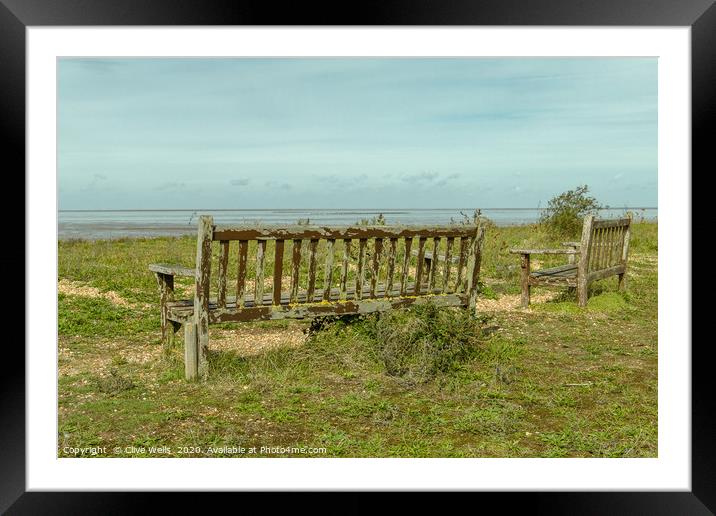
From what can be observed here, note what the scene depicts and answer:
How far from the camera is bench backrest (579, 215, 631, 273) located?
1005 cm

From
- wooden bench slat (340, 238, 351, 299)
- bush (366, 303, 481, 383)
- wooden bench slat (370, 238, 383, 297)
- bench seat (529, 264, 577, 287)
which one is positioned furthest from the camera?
bench seat (529, 264, 577, 287)

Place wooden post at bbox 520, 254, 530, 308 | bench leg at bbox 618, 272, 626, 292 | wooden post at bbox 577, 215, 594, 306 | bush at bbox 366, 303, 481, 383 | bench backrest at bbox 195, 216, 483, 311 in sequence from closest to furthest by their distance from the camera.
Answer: bench backrest at bbox 195, 216, 483, 311, bush at bbox 366, 303, 481, 383, wooden post at bbox 577, 215, 594, 306, wooden post at bbox 520, 254, 530, 308, bench leg at bbox 618, 272, 626, 292

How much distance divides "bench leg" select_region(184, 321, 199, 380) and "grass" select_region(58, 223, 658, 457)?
5.6 inches

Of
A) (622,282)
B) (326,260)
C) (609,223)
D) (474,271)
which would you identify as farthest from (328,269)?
(622,282)

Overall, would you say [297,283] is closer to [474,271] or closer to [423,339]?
[423,339]

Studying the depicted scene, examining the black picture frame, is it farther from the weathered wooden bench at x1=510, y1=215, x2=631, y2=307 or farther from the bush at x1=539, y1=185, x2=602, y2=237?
the bush at x1=539, y1=185, x2=602, y2=237

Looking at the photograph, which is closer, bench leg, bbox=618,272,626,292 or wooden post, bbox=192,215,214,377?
wooden post, bbox=192,215,214,377

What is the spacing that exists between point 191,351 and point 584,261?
6530 mm

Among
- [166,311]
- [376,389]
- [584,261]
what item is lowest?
[376,389]

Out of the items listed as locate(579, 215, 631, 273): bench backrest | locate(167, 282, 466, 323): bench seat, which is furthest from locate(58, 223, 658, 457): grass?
locate(579, 215, 631, 273): bench backrest

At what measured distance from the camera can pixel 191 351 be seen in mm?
6121

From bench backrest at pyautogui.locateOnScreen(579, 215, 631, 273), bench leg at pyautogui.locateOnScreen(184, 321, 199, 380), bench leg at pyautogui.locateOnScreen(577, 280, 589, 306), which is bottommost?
bench leg at pyautogui.locateOnScreen(184, 321, 199, 380)
